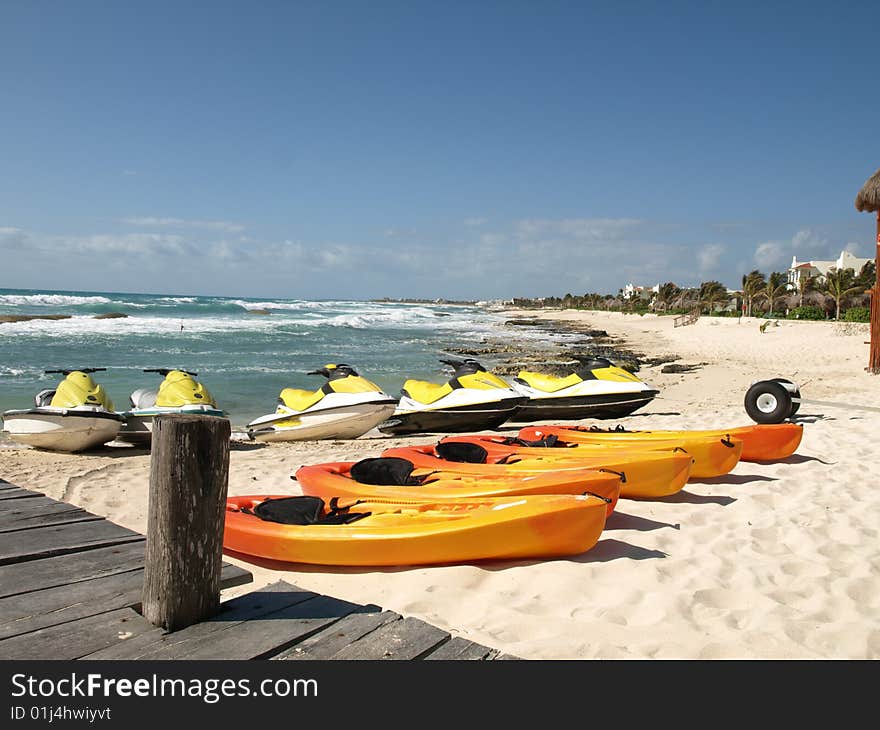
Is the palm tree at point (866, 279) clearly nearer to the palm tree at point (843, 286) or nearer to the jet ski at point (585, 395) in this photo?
the palm tree at point (843, 286)

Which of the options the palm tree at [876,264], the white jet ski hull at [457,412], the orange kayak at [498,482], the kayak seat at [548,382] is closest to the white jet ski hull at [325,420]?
the white jet ski hull at [457,412]

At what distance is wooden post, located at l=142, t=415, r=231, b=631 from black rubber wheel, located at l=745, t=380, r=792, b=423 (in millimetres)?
8004

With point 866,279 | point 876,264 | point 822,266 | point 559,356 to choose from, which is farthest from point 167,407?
point 822,266

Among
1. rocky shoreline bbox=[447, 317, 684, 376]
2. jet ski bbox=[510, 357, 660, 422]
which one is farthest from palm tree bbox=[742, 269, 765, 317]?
jet ski bbox=[510, 357, 660, 422]

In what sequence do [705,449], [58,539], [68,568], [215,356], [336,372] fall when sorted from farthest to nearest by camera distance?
1. [215,356]
2. [336,372]
3. [705,449]
4. [58,539]
5. [68,568]

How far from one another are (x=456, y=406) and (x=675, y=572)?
5834mm

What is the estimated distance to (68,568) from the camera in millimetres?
2998

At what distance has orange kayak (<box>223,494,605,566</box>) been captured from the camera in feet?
13.0

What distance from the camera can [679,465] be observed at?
5316mm

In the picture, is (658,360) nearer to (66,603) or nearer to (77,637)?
(66,603)

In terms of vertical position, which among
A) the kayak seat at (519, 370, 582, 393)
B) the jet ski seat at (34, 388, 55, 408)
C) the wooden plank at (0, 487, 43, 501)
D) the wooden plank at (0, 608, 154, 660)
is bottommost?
the wooden plank at (0, 608, 154, 660)

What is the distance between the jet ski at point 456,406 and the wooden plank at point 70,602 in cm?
685

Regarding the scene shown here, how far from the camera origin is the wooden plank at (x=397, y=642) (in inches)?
92.0

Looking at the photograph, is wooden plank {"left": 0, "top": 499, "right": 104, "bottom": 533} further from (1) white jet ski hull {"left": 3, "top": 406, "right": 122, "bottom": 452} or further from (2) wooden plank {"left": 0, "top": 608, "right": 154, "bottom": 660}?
(1) white jet ski hull {"left": 3, "top": 406, "right": 122, "bottom": 452}
